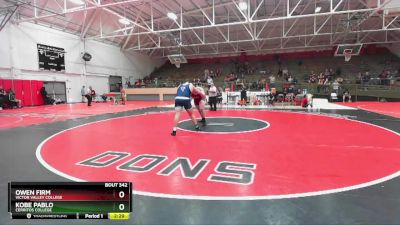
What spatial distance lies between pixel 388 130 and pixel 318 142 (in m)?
2.88

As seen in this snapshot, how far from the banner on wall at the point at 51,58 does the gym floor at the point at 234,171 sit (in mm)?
16842

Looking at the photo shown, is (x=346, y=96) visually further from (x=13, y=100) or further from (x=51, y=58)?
(x=13, y=100)

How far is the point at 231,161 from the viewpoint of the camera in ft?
14.3

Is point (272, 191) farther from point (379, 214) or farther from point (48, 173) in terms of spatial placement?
point (48, 173)

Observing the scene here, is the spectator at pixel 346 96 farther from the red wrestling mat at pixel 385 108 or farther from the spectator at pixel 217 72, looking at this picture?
the spectator at pixel 217 72

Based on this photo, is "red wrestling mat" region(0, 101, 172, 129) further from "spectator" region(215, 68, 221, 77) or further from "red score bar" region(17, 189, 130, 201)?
"spectator" region(215, 68, 221, 77)

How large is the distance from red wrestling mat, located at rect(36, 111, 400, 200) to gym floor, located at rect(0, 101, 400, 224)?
15 mm

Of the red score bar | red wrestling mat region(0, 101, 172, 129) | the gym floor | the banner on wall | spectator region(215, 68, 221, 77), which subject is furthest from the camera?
spectator region(215, 68, 221, 77)

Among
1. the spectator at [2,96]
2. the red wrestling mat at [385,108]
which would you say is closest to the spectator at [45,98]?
the spectator at [2,96]

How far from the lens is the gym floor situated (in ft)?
8.43

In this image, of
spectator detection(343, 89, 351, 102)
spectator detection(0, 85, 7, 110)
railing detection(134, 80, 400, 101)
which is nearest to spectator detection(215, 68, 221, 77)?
railing detection(134, 80, 400, 101)

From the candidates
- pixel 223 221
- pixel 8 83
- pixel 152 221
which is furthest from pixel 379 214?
pixel 8 83

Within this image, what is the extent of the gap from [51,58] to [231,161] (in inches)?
887

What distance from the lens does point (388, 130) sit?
7.06 metres
